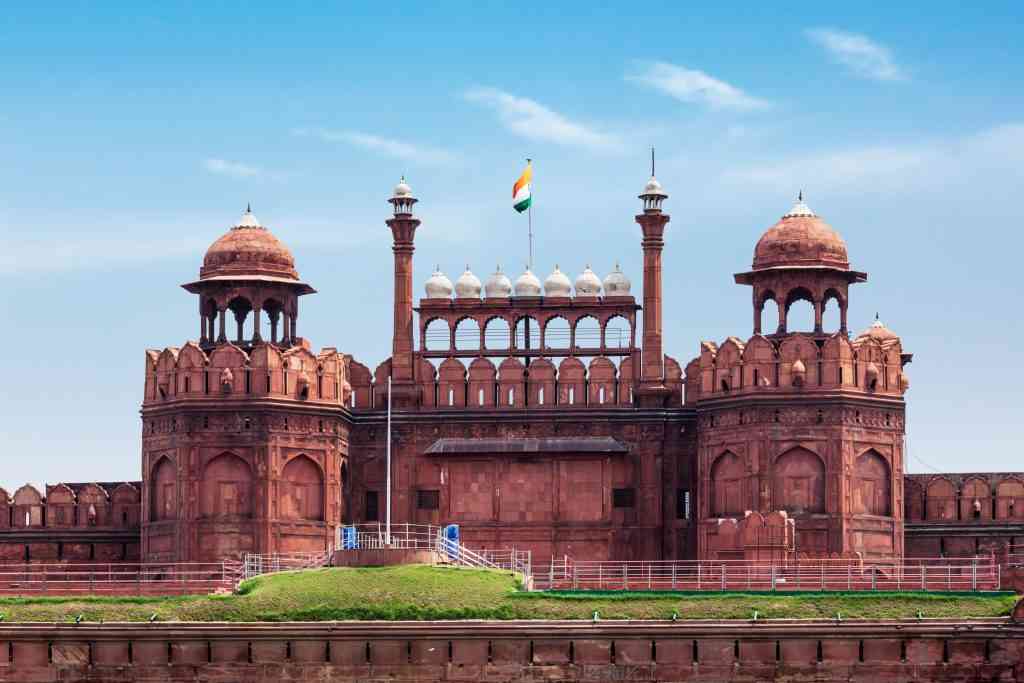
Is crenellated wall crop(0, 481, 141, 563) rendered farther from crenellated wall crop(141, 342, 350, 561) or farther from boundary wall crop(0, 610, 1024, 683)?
boundary wall crop(0, 610, 1024, 683)

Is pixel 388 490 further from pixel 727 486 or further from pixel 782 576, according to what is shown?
pixel 782 576

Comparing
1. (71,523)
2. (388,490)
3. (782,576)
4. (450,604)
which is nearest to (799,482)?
(782,576)

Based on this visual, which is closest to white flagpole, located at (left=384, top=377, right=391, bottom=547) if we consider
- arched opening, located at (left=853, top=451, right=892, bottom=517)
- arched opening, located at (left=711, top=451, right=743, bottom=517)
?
arched opening, located at (left=711, top=451, right=743, bottom=517)

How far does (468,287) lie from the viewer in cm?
10644

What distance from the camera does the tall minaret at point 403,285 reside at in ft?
347

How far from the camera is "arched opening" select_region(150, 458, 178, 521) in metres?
102

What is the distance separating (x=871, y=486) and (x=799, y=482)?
9.32ft

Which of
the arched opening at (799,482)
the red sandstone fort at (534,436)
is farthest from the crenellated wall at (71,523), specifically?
the arched opening at (799,482)

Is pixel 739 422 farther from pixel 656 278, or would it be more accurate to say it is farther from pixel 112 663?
pixel 112 663

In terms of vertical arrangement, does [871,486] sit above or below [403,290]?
below

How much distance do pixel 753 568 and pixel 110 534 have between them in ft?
87.1

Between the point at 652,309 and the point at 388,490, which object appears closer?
the point at 388,490

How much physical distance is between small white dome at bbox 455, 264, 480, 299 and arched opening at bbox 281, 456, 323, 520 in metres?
9.38

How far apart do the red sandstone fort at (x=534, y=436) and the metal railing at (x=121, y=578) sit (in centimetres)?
83
